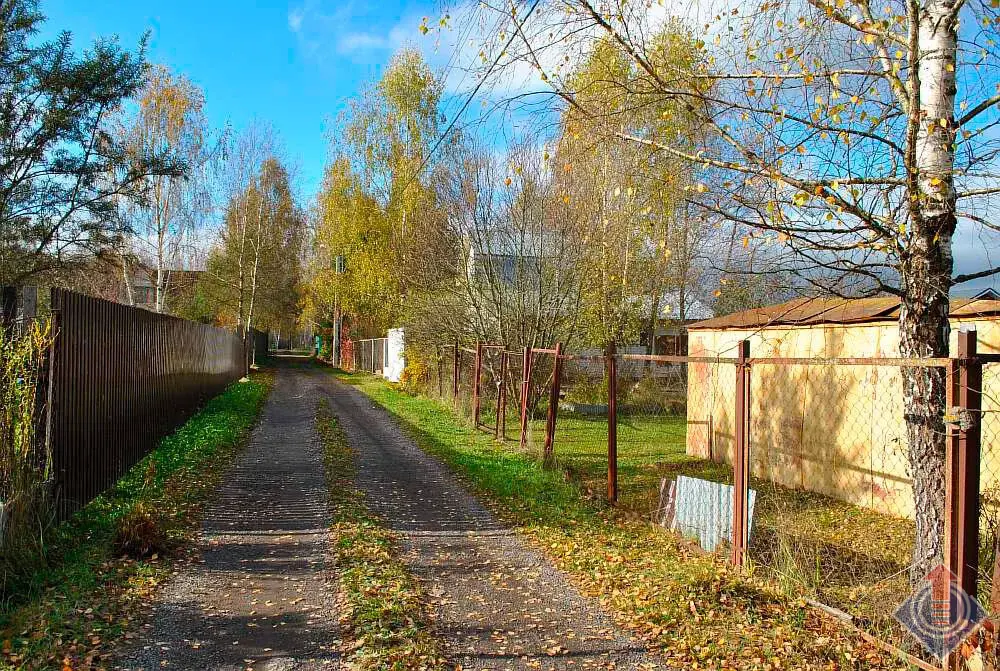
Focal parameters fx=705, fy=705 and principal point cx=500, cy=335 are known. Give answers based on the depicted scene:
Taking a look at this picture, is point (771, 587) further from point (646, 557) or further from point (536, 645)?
point (536, 645)

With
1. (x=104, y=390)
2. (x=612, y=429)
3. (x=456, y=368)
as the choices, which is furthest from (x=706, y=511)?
(x=456, y=368)

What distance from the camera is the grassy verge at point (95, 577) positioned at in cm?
368

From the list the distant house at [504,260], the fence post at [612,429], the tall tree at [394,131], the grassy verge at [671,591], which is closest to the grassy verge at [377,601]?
the grassy verge at [671,591]

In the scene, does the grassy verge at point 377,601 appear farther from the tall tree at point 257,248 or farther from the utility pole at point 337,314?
the tall tree at point 257,248

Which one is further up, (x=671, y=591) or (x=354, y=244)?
(x=354, y=244)

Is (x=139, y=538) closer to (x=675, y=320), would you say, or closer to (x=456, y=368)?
(x=456, y=368)

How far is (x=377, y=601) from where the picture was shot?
14.7 feet

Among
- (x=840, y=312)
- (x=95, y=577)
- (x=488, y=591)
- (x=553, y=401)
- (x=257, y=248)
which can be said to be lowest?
(x=488, y=591)

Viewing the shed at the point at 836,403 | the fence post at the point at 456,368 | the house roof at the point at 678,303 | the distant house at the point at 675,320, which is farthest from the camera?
the distant house at the point at 675,320

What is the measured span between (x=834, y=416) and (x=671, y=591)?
16.3 ft

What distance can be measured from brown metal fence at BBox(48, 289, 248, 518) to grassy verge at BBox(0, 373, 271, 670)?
0.94 ft

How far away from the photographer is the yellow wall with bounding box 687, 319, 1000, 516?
752 centimetres

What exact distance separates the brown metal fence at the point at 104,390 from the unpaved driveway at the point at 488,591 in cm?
265

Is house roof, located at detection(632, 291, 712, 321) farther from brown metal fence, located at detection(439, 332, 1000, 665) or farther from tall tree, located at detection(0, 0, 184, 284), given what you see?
tall tree, located at detection(0, 0, 184, 284)
